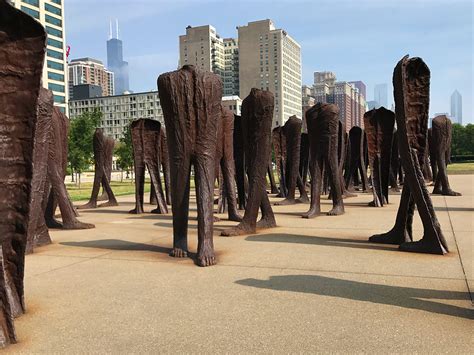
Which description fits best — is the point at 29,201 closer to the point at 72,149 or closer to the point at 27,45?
the point at 27,45

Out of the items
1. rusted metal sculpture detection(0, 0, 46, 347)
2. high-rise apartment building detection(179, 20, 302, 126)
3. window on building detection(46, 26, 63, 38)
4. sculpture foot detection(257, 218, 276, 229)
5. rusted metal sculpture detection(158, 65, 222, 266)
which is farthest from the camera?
high-rise apartment building detection(179, 20, 302, 126)

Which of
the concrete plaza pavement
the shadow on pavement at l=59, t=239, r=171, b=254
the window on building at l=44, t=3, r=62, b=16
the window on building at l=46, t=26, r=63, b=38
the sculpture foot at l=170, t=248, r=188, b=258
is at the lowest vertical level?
the concrete plaza pavement

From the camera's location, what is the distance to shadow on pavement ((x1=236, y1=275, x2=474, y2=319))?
368 cm

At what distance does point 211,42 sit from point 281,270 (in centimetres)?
10815

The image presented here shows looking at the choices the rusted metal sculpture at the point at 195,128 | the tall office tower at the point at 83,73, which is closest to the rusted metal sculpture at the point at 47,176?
the rusted metal sculpture at the point at 195,128

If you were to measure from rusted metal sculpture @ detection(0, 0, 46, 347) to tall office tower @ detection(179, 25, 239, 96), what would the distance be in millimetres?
102987

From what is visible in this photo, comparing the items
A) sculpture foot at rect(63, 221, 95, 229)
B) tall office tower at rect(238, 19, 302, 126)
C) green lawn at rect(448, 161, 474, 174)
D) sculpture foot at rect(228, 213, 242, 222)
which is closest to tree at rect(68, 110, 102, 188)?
sculpture foot at rect(63, 221, 95, 229)

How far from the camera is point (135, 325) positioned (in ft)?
11.1

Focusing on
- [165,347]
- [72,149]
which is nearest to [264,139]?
[165,347]

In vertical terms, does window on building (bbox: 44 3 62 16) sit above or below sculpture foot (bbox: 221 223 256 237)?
above

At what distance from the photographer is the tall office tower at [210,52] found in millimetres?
107119

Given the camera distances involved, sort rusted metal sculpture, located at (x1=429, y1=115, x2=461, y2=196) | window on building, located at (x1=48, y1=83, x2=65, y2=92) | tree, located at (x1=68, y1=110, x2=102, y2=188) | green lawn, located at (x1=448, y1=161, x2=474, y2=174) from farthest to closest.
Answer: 1. window on building, located at (x1=48, y1=83, x2=65, y2=92)
2. green lawn, located at (x1=448, y1=161, x2=474, y2=174)
3. tree, located at (x1=68, y1=110, x2=102, y2=188)
4. rusted metal sculpture, located at (x1=429, y1=115, x2=461, y2=196)

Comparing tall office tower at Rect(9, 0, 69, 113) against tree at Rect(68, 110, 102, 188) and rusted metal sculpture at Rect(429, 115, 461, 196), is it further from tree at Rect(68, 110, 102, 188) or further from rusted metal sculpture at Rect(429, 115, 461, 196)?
rusted metal sculpture at Rect(429, 115, 461, 196)

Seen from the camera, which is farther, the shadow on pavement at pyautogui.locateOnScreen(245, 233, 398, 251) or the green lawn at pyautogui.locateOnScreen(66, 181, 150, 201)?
the green lawn at pyautogui.locateOnScreen(66, 181, 150, 201)
